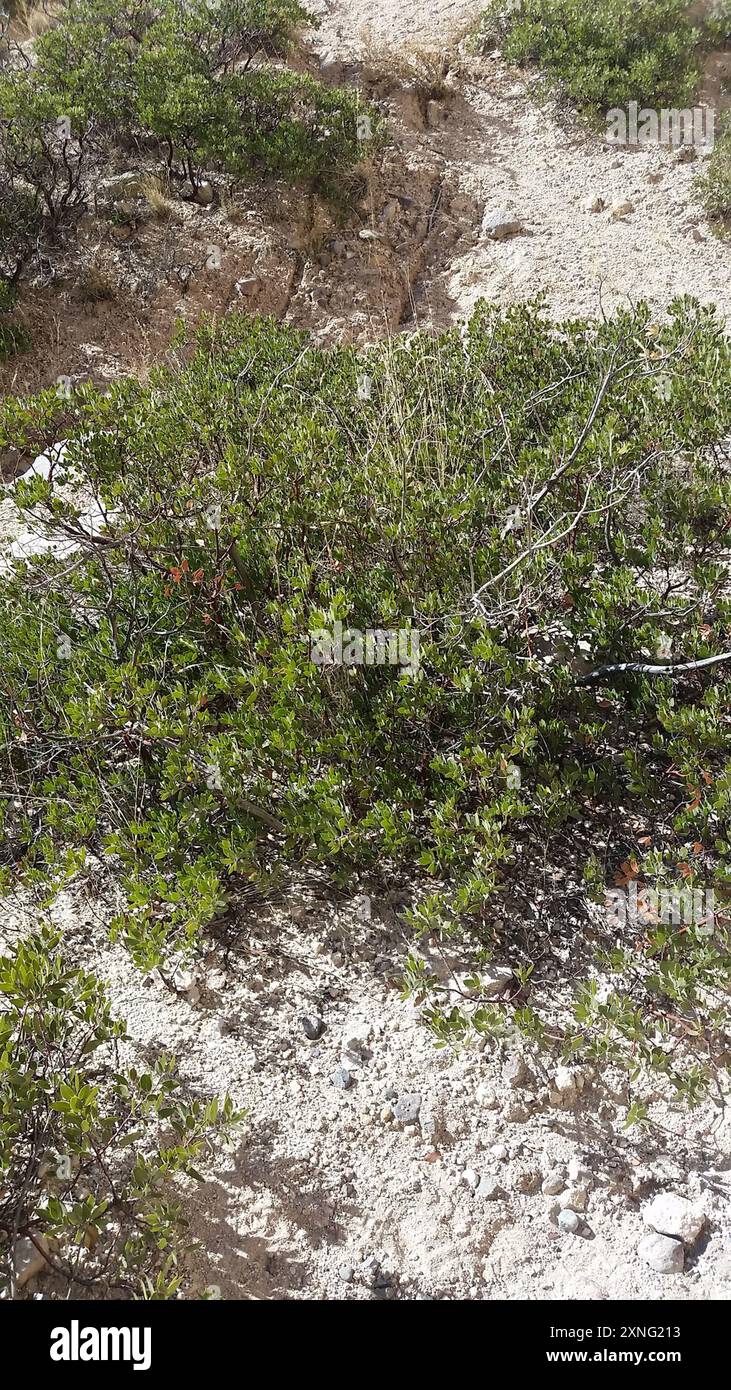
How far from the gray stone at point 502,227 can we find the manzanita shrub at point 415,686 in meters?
4.31

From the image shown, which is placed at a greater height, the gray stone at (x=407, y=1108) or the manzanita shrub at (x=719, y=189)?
the manzanita shrub at (x=719, y=189)

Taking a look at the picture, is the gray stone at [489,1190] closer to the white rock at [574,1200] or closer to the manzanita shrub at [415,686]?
the white rock at [574,1200]

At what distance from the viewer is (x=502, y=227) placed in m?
8.13

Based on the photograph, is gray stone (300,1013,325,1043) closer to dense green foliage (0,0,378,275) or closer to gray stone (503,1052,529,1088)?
gray stone (503,1052,529,1088)

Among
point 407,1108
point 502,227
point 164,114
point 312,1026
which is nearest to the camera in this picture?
point 407,1108

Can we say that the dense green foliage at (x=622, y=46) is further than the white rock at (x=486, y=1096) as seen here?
Yes

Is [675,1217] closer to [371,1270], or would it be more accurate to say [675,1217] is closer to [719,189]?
[371,1270]

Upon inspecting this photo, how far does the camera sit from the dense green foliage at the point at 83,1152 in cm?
232

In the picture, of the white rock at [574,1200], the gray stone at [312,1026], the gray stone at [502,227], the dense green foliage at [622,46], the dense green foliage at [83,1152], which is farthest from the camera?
the dense green foliage at [622,46]

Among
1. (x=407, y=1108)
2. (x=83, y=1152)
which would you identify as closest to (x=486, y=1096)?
(x=407, y=1108)

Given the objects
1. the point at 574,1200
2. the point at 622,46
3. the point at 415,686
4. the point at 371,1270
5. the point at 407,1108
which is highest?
the point at 622,46

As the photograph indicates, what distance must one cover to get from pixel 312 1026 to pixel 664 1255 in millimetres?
1255

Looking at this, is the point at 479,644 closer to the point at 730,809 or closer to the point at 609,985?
the point at 730,809

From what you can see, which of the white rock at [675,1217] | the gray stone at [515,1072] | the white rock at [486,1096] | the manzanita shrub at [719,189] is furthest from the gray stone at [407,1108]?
the manzanita shrub at [719,189]
